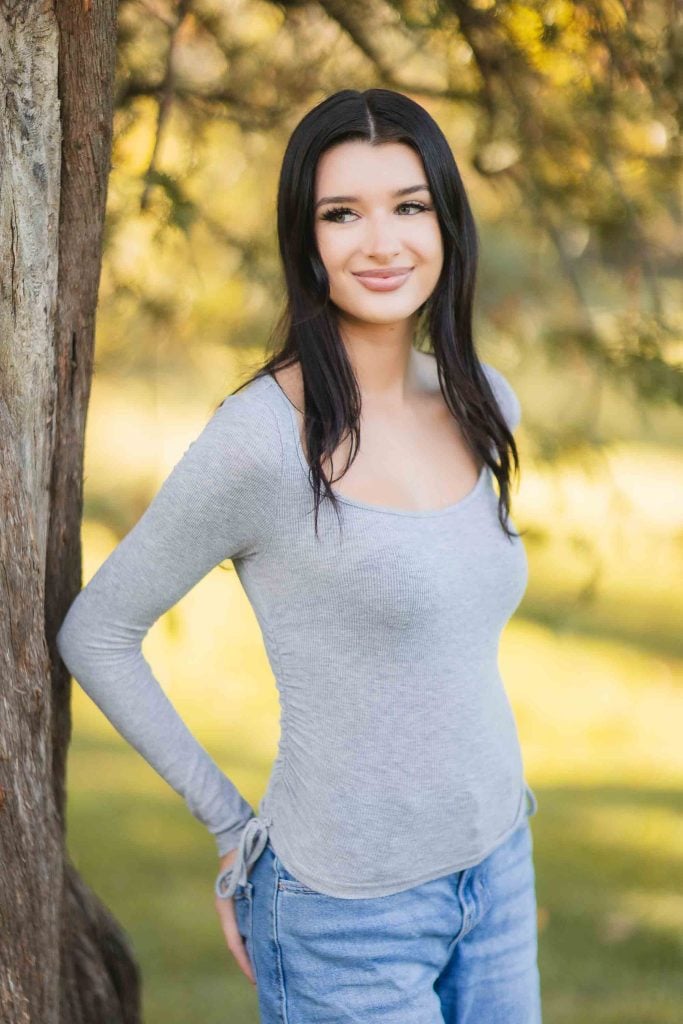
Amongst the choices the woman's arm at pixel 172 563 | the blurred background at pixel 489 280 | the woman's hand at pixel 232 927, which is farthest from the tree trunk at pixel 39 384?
the blurred background at pixel 489 280

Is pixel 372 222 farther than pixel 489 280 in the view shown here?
No

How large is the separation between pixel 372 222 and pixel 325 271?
0.10 metres

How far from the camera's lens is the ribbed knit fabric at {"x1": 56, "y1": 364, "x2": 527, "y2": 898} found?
1.63m

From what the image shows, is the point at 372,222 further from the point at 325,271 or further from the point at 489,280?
the point at 489,280

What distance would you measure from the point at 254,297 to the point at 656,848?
7.25 ft

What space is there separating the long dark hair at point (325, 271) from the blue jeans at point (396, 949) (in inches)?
20.5

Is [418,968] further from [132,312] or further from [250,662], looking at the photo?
[250,662]

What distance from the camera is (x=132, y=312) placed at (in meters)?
3.31

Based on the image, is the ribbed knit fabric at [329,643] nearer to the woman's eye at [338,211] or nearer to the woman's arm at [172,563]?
the woman's arm at [172,563]

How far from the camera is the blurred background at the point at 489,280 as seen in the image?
2572mm

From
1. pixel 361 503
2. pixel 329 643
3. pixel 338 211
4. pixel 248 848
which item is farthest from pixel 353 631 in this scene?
pixel 338 211

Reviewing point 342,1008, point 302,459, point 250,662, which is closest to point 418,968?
point 342,1008

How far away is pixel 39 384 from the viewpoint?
1.68m

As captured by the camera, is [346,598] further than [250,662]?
No
